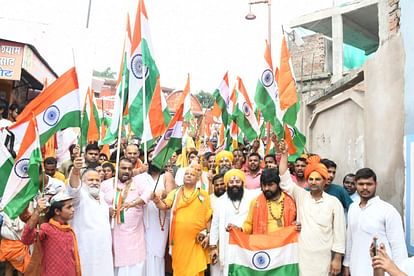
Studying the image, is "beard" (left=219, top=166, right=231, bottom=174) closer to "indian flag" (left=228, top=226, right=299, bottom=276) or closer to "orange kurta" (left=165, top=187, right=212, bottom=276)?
"orange kurta" (left=165, top=187, right=212, bottom=276)

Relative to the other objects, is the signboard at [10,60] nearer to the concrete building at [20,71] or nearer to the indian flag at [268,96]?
the concrete building at [20,71]

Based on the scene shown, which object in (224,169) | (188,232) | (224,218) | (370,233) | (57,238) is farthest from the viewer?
(224,169)

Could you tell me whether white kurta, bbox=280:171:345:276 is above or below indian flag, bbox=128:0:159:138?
below

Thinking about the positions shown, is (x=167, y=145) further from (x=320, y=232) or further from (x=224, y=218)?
(x=320, y=232)

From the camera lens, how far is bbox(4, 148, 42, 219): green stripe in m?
3.52

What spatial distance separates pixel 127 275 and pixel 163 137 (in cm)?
158

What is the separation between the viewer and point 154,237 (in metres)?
4.84

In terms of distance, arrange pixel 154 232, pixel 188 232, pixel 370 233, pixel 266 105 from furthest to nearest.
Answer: pixel 266 105
pixel 154 232
pixel 188 232
pixel 370 233

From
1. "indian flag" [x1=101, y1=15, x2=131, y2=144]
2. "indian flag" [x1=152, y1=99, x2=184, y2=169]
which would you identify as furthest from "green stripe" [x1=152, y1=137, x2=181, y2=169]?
"indian flag" [x1=101, y1=15, x2=131, y2=144]

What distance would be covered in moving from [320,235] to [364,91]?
3.26 m

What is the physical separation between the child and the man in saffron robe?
3.89 feet

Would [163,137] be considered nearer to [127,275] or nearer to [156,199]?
[156,199]

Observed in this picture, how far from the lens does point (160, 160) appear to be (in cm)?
498

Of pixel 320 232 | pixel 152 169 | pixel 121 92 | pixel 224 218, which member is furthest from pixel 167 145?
pixel 320 232
